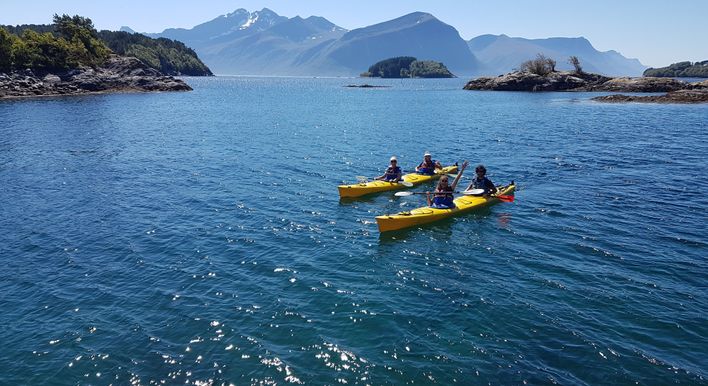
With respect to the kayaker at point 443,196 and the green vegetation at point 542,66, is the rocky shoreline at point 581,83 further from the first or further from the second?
the kayaker at point 443,196

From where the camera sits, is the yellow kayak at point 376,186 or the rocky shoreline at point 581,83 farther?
the rocky shoreline at point 581,83

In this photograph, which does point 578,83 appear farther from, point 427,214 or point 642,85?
point 427,214

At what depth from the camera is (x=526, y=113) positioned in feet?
247

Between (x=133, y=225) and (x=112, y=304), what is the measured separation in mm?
8363

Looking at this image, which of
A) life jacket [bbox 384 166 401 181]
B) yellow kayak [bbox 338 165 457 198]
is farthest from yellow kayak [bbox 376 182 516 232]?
life jacket [bbox 384 166 401 181]

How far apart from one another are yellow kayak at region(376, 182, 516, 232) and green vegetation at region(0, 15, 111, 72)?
108m

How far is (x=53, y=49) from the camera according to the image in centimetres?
10175

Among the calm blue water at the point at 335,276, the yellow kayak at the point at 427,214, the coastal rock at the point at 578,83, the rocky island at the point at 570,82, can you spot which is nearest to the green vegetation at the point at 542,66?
the rocky island at the point at 570,82

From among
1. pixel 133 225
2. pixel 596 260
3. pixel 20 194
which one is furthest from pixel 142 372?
pixel 20 194

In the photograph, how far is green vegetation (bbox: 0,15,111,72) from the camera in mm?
95500

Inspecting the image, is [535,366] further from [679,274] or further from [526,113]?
[526,113]

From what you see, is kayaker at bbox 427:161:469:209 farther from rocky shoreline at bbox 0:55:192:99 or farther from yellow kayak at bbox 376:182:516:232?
rocky shoreline at bbox 0:55:192:99

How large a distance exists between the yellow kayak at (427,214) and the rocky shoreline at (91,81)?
3959 inches

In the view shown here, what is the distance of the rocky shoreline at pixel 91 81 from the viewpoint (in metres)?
94.5
